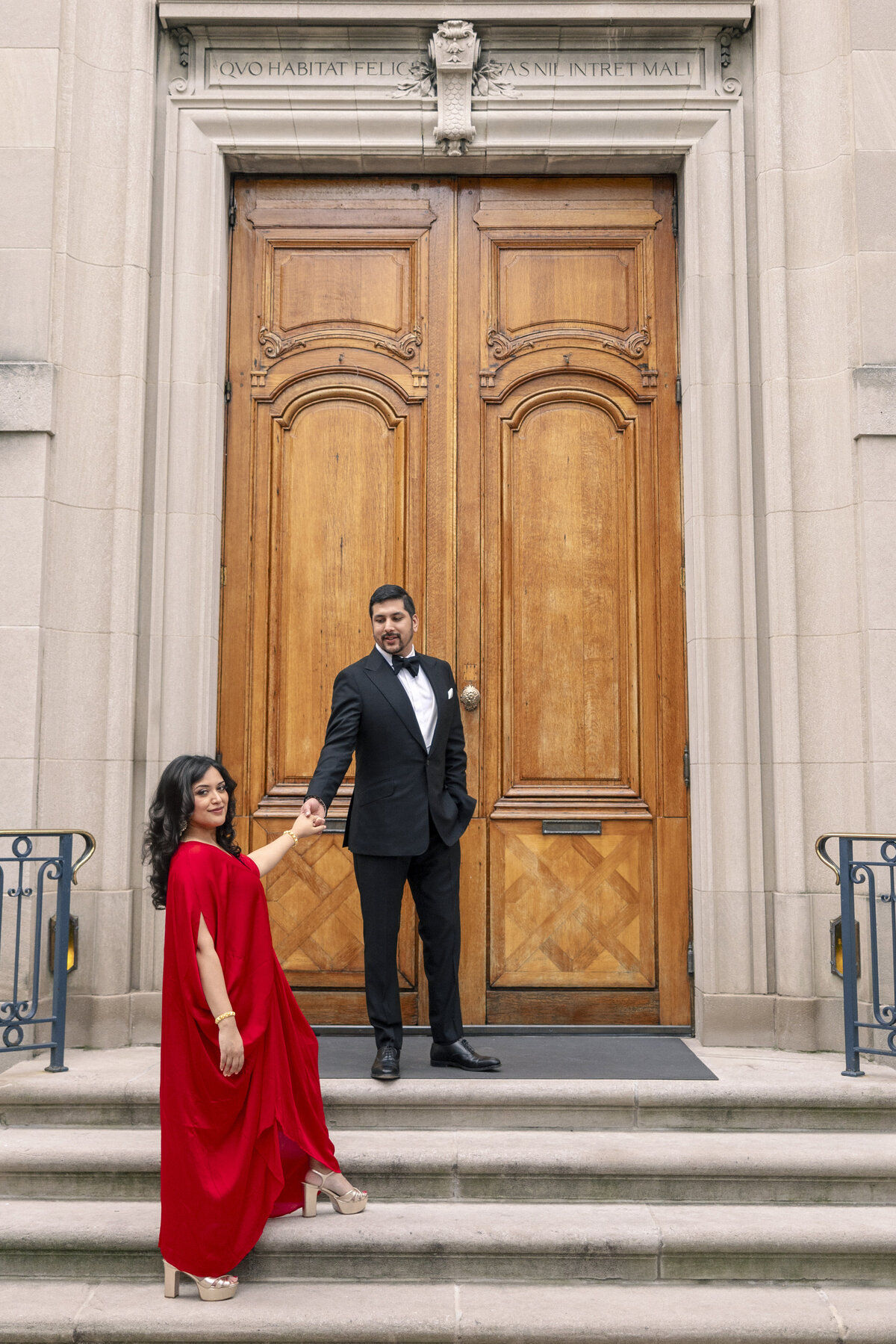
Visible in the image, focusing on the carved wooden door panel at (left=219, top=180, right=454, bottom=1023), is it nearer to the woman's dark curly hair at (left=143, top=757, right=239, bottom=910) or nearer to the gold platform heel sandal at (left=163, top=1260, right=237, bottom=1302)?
the woman's dark curly hair at (left=143, top=757, right=239, bottom=910)

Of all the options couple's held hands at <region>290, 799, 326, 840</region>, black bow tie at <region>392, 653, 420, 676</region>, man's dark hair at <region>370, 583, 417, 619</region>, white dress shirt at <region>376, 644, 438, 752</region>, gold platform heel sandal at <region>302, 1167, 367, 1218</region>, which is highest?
man's dark hair at <region>370, 583, 417, 619</region>

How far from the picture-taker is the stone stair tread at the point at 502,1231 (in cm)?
364

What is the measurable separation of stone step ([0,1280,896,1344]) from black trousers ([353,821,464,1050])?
1176mm

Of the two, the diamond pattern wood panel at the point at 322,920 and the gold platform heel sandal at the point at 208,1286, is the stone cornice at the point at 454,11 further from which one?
the gold platform heel sandal at the point at 208,1286

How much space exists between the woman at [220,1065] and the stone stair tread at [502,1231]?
0.47 feet

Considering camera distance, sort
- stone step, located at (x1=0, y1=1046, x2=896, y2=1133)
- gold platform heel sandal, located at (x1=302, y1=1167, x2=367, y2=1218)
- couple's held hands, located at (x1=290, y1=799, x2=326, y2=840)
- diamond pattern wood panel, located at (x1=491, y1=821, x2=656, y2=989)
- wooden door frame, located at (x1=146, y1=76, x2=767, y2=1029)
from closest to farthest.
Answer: gold platform heel sandal, located at (x1=302, y1=1167, x2=367, y2=1218) < couple's held hands, located at (x1=290, y1=799, x2=326, y2=840) < stone step, located at (x1=0, y1=1046, x2=896, y2=1133) < wooden door frame, located at (x1=146, y1=76, x2=767, y2=1029) < diamond pattern wood panel, located at (x1=491, y1=821, x2=656, y2=989)

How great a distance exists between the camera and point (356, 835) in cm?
469

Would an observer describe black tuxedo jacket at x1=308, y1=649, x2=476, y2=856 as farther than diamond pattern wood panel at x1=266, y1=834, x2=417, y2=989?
No

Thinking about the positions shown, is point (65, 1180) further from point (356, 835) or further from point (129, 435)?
point (129, 435)

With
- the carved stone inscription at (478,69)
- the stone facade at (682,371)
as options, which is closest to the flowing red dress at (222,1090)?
the stone facade at (682,371)

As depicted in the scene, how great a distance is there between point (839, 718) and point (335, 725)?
2539mm

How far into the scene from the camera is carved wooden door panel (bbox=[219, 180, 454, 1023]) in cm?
562

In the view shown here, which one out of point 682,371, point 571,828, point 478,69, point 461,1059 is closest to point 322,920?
point 461,1059

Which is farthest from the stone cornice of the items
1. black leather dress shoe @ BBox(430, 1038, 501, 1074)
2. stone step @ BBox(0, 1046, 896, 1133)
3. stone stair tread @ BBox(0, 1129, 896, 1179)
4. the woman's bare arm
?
stone stair tread @ BBox(0, 1129, 896, 1179)
